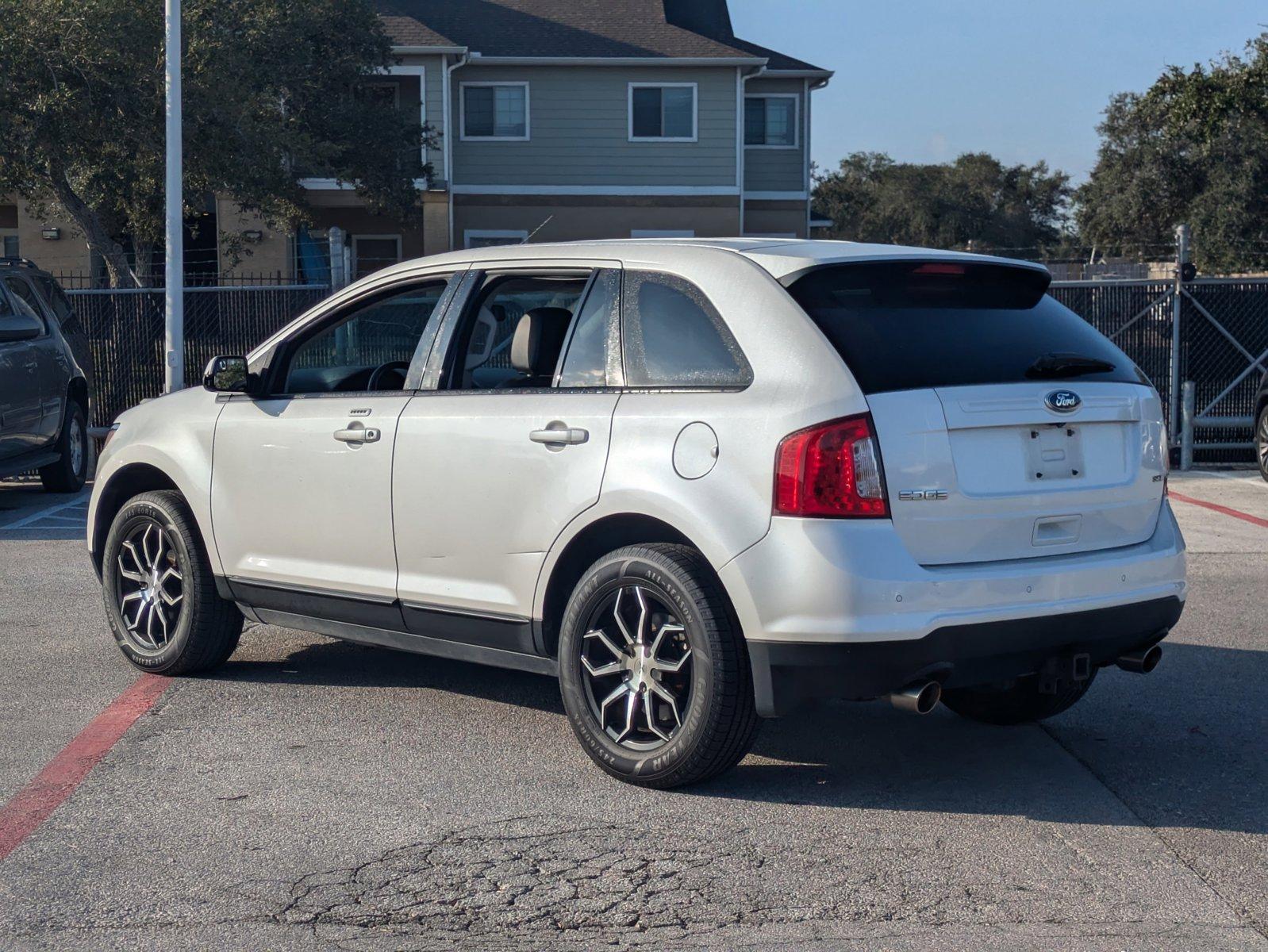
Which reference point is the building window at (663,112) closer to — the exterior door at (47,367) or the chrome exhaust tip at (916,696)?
the exterior door at (47,367)

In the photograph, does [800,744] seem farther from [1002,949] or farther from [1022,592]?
[1002,949]

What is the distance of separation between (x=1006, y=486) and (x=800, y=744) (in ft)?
4.67

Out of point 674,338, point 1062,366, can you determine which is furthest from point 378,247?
point 1062,366

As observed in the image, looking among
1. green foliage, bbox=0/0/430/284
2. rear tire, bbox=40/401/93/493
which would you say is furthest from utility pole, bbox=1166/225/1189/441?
green foliage, bbox=0/0/430/284

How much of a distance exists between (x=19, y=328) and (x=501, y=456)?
846 centimetres

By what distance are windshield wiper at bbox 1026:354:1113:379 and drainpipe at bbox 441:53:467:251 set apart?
28.1 m

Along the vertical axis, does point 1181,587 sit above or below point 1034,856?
above

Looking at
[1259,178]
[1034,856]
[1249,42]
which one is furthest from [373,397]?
[1259,178]

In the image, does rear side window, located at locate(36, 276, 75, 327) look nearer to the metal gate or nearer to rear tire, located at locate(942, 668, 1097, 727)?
the metal gate

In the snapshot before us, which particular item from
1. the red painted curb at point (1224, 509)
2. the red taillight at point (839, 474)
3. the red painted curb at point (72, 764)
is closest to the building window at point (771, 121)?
the red painted curb at point (1224, 509)

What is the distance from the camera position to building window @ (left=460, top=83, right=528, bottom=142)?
33.7 m

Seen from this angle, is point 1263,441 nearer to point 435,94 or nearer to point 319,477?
point 319,477

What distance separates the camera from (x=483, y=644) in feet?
18.3

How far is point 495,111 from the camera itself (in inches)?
1334
